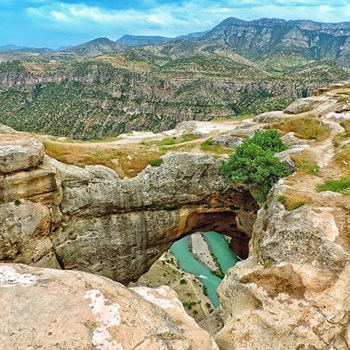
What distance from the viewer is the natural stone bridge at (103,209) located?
87.7 feet

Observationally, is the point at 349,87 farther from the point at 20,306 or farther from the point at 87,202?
the point at 20,306

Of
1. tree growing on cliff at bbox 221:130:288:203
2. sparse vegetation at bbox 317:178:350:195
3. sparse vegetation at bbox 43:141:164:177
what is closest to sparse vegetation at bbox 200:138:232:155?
tree growing on cliff at bbox 221:130:288:203

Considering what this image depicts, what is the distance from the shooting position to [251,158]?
3216cm

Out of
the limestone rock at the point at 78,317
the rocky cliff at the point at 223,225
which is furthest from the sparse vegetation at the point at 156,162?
the limestone rock at the point at 78,317

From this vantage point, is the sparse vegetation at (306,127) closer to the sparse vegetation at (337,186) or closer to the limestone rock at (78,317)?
the sparse vegetation at (337,186)

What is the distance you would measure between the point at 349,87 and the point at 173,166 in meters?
41.2

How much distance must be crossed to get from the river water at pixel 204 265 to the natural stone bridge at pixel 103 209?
57.2 feet

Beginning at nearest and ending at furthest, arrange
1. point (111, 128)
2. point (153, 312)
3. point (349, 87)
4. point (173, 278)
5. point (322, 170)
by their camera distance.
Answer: point (153, 312) → point (322, 170) → point (173, 278) → point (349, 87) → point (111, 128)

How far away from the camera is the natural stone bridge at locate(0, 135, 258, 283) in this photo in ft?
87.7

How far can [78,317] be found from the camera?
39.5 ft

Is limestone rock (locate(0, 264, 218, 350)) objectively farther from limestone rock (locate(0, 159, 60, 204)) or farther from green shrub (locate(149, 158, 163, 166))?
green shrub (locate(149, 158, 163, 166))

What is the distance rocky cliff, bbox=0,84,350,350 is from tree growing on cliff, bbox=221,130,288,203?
171cm

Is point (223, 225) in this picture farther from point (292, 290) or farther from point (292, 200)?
point (292, 290)

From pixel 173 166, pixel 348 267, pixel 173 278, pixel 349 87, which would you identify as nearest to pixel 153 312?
pixel 348 267
